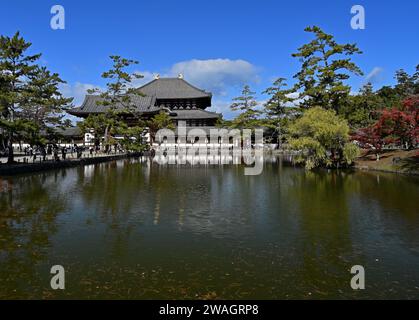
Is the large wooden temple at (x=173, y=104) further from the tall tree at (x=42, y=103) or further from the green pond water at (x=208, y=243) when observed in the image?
the green pond water at (x=208, y=243)

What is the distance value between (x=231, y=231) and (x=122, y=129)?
40073mm

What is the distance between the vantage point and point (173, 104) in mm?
71375

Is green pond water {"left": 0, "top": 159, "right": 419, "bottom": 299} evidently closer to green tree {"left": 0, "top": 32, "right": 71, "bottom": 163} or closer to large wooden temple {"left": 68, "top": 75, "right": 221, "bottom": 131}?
green tree {"left": 0, "top": 32, "right": 71, "bottom": 163}

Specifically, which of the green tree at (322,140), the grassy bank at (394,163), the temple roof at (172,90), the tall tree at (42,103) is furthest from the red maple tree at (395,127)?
the temple roof at (172,90)

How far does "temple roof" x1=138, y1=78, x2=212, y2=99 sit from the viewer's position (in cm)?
7006

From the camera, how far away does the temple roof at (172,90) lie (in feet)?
230

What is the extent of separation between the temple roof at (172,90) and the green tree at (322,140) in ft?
126

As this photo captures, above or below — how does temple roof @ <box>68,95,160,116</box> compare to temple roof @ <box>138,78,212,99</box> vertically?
below

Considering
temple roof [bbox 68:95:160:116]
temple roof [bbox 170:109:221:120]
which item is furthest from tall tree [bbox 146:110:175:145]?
temple roof [bbox 170:109:221:120]

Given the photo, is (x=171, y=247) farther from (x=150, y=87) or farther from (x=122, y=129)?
(x=150, y=87)

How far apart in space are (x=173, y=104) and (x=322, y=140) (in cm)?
4414

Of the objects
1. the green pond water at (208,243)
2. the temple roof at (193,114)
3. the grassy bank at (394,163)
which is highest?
the temple roof at (193,114)

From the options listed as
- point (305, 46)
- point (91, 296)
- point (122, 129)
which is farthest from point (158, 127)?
point (91, 296)

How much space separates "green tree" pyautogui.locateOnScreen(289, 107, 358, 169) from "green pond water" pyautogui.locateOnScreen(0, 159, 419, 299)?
1247 centimetres
